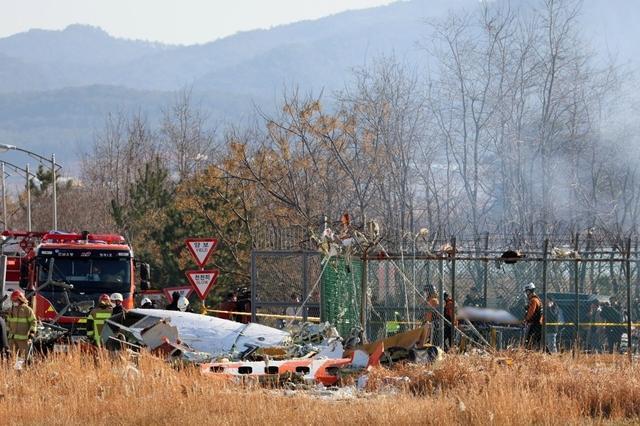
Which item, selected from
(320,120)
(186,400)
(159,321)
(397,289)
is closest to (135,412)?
(186,400)

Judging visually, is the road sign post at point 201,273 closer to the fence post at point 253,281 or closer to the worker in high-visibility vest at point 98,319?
the fence post at point 253,281

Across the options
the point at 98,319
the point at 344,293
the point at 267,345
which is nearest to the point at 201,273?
the point at 98,319

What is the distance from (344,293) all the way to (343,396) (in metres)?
5.86

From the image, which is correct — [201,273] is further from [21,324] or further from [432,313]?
[21,324]

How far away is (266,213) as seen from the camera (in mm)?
33906

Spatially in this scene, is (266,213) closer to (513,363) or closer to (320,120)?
(320,120)

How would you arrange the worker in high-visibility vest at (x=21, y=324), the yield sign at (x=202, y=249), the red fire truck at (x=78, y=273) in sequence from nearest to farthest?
A: the worker in high-visibility vest at (x=21, y=324)
the yield sign at (x=202, y=249)
the red fire truck at (x=78, y=273)

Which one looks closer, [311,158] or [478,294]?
[478,294]

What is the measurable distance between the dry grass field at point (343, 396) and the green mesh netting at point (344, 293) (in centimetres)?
395

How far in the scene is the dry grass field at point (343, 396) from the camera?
37.6 feet

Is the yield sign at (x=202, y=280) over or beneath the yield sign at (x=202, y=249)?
beneath

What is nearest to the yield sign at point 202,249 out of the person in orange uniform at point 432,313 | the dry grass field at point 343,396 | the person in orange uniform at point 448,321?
the person in orange uniform at point 432,313

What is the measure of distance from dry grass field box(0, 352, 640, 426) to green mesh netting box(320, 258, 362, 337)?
3952mm

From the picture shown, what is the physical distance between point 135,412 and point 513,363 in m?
4.92
